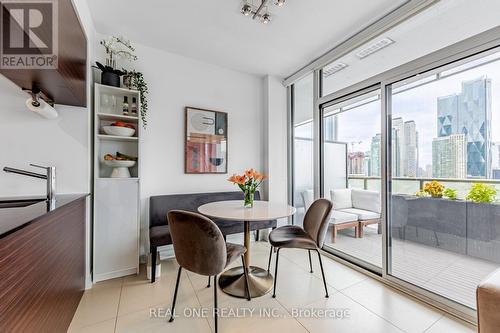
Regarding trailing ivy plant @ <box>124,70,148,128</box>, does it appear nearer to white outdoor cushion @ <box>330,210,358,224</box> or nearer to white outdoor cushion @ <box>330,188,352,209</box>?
white outdoor cushion @ <box>330,188,352,209</box>

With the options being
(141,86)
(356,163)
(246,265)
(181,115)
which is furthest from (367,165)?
(141,86)

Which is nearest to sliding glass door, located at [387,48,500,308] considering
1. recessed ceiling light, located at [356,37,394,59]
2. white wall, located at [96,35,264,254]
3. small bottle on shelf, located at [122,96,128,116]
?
recessed ceiling light, located at [356,37,394,59]

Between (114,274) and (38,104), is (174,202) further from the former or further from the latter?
(38,104)

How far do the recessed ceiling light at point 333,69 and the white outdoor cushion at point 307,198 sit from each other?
177 centimetres

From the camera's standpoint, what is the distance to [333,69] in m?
3.03

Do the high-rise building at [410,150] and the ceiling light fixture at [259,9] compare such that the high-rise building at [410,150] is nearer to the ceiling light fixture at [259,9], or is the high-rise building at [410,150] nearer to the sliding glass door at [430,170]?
the sliding glass door at [430,170]

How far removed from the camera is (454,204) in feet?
6.08

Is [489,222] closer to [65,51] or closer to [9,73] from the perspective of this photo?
[65,51]

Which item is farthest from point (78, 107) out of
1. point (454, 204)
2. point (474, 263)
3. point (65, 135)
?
point (474, 263)

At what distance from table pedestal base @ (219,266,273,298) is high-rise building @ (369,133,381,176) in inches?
67.1

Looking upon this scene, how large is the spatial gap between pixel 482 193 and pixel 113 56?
3855mm

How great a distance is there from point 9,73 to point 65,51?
357mm

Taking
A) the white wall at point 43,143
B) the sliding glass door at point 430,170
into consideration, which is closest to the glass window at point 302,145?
the sliding glass door at point 430,170

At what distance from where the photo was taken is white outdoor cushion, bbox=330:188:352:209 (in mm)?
3213
